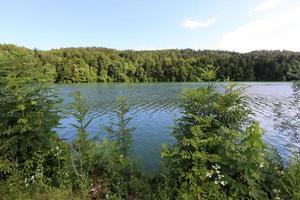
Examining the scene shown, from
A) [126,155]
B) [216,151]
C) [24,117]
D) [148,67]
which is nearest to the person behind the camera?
[216,151]

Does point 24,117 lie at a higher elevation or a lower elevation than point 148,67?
lower

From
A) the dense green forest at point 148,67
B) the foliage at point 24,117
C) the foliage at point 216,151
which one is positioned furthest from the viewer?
the dense green forest at point 148,67

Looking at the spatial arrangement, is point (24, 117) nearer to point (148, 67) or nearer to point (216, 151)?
point (216, 151)

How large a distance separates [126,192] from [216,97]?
2926 mm

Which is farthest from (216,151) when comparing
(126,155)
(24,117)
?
(24,117)

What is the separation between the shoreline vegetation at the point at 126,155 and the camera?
4223mm

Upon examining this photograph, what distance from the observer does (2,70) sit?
532cm

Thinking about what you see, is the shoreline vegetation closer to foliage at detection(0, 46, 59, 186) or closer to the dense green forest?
foliage at detection(0, 46, 59, 186)

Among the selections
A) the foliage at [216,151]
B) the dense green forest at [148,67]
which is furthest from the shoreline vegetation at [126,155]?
the dense green forest at [148,67]

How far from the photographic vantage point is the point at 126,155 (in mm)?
6172

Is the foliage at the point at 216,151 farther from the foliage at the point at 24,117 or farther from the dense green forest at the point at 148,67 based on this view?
the dense green forest at the point at 148,67

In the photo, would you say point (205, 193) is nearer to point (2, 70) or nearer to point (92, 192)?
point (92, 192)

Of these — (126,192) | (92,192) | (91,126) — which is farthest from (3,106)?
(91,126)

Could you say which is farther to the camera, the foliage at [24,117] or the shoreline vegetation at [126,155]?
the foliage at [24,117]
